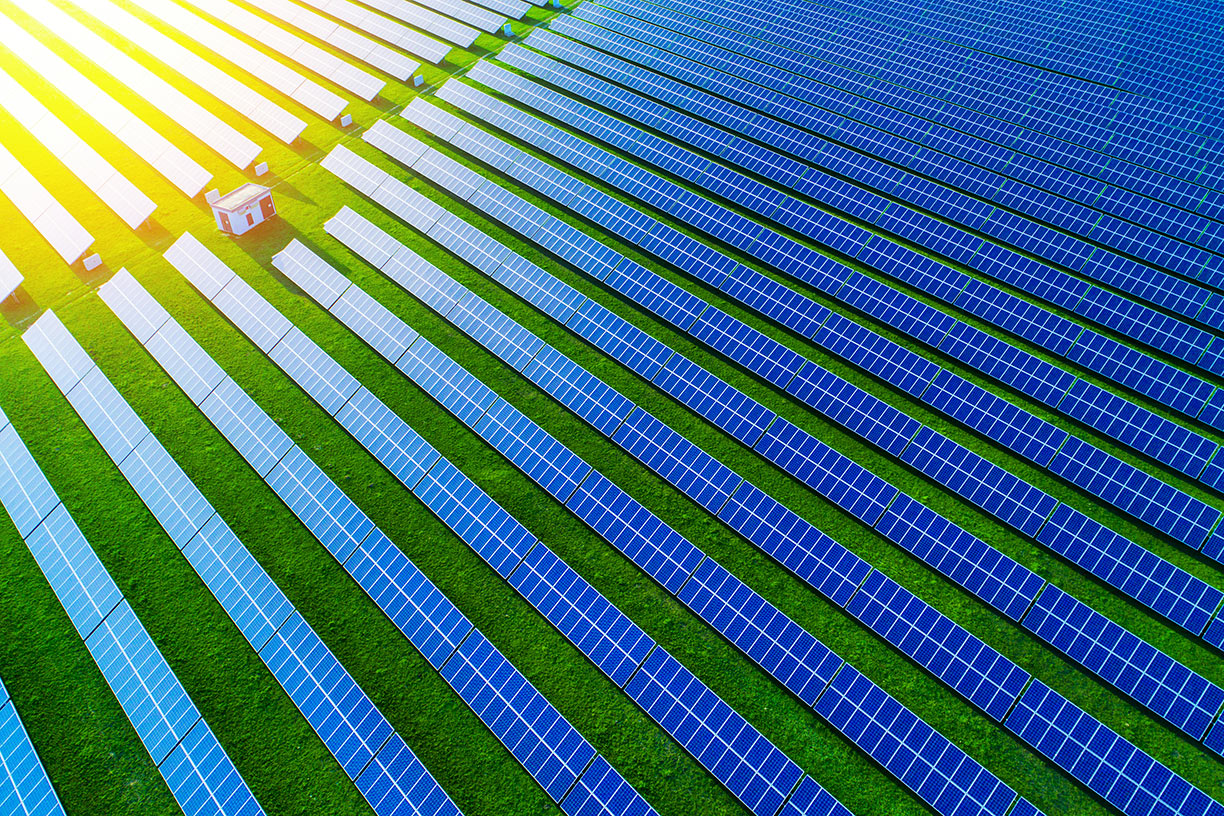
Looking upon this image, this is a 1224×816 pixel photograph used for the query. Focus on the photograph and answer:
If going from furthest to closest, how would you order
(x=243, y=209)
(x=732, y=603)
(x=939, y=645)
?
(x=243, y=209) < (x=732, y=603) < (x=939, y=645)

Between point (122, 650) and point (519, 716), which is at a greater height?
point (519, 716)

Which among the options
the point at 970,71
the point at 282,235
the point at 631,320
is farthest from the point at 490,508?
the point at 970,71

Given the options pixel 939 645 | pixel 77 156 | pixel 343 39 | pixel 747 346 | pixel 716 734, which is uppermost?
pixel 343 39

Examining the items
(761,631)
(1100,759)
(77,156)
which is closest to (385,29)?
(77,156)

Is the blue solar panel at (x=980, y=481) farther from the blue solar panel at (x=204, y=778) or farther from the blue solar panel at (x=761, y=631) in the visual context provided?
the blue solar panel at (x=204, y=778)

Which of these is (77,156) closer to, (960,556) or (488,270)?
(488,270)

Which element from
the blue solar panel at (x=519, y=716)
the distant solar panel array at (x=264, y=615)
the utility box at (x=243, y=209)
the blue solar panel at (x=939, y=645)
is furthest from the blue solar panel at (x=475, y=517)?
the utility box at (x=243, y=209)

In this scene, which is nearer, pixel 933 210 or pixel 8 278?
pixel 8 278

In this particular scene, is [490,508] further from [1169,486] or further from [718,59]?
[718,59]
